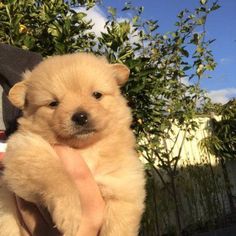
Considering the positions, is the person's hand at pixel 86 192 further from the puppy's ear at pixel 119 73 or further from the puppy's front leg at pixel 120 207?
the puppy's ear at pixel 119 73

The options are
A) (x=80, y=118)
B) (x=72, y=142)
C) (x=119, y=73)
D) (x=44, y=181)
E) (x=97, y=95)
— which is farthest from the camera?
(x=119, y=73)

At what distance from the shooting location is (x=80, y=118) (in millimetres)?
2551

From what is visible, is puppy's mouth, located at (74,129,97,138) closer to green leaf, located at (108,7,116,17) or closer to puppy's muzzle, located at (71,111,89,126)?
puppy's muzzle, located at (71,111,89,126)

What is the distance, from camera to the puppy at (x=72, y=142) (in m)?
2.43

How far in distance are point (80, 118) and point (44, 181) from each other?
1.33 ft

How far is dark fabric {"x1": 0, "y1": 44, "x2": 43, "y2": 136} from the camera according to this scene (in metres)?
3.01

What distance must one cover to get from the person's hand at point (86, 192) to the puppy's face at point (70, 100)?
125 millimetres

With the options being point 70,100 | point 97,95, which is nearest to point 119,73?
point 97,95

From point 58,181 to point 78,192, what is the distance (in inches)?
6.6

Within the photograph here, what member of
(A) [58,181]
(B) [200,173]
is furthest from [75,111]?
(B) [200,173]

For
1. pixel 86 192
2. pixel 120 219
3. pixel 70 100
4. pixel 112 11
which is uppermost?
pixel 112 11

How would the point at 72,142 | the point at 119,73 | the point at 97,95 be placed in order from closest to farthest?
the point at 72,142
the point at 97,95
the point at 119,73

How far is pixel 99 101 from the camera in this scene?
275cm

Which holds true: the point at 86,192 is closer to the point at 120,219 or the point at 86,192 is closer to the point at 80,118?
the point at 120,219
